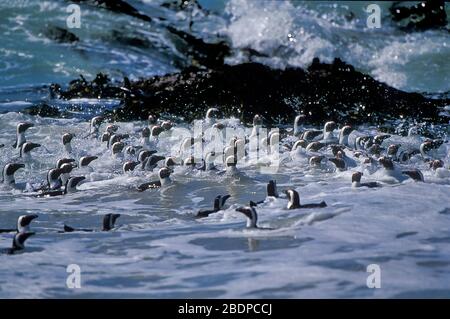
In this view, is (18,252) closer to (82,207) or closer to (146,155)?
(82,207)

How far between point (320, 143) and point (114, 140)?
4.26m

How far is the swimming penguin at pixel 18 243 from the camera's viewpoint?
24.7 ft

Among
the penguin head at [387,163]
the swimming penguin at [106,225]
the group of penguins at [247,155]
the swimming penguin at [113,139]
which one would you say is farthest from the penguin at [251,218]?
the swimming penguin at [113,139]

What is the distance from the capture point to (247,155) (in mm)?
13359

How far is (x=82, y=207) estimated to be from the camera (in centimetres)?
1003

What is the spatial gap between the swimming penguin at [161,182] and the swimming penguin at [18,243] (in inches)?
130

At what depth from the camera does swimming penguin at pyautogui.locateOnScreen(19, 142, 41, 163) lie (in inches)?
516

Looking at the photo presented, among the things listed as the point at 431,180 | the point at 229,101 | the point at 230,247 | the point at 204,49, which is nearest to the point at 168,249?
the point at 230,247

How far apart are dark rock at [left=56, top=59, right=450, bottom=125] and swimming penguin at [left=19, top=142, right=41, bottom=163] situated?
12.1 ft

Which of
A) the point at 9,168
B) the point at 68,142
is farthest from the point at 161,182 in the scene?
the point at 68,142

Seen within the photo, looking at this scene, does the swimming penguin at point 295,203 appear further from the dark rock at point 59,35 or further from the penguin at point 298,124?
the dark rock at point 59,35

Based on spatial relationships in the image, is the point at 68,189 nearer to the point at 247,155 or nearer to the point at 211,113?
the point at 247,155

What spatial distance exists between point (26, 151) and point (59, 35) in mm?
8251

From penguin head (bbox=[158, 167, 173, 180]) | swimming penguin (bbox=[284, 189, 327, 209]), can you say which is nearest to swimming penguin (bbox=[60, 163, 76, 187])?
penguin head (bbox=[158, 167, 173, 180])
